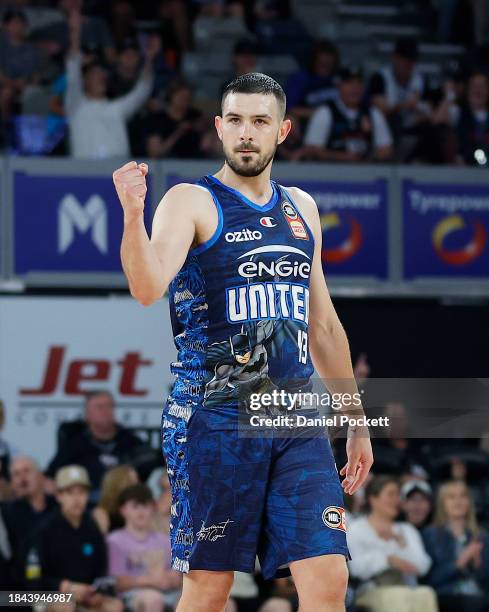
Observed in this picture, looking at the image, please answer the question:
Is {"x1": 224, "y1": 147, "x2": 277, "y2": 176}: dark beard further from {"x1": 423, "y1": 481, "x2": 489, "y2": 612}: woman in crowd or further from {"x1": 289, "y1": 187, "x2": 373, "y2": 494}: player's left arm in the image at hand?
{"x1": 423, "y1": 481, "x2": 489, "y2": 612}: woman in crowd

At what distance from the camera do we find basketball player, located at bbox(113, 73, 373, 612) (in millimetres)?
4902

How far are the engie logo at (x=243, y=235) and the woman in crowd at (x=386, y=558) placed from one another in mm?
5239

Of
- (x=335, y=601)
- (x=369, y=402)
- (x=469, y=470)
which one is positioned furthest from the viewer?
(x=469, y=470)

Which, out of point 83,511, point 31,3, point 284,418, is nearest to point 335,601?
point 284,418

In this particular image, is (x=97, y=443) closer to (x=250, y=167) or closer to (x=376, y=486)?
(x=376, y=486)

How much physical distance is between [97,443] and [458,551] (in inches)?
112

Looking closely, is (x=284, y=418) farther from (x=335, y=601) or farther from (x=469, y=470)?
(x=469, y=470)

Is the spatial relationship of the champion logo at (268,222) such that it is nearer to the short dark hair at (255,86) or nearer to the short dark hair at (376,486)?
the short dark hair at (255,86)

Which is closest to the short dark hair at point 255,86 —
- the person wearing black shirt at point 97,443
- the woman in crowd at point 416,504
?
the woman in crowd at point 416,504

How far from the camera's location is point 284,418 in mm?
4996

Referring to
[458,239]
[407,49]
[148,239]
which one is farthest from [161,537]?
[407,49]

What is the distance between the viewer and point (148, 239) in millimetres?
4613

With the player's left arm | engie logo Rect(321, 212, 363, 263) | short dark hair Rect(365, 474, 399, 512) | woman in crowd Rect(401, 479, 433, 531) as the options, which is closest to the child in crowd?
short dark hair Rect(365, 474, 399, 512)

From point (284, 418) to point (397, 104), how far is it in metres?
8.95
